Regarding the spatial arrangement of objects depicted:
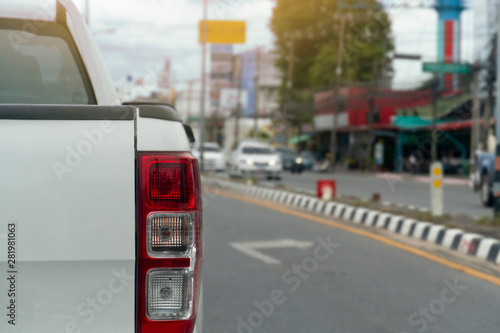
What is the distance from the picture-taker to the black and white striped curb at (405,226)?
26.6ft

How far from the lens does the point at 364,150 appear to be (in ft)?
164

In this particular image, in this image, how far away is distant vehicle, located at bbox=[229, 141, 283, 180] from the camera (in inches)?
1144

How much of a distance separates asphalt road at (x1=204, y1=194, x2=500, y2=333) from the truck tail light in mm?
2917

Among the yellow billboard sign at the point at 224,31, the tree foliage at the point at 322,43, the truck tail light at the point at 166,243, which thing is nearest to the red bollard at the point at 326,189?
the truck tail light at the point at 166,243

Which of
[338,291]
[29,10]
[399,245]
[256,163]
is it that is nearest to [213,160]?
[256,163]

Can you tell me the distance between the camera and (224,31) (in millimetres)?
32750

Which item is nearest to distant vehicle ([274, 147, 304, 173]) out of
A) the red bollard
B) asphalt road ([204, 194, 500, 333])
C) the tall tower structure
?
the tall tower structure

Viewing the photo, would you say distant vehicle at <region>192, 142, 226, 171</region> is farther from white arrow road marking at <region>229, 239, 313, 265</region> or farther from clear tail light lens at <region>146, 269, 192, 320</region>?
clear tail light lens at <region>146, 269, 192, 320</region>

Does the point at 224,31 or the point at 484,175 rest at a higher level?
the point at 224,31

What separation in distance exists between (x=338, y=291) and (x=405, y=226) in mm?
4329

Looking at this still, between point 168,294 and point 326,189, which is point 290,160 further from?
point 168,294

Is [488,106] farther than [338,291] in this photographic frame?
Yes

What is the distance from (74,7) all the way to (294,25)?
62.6 m

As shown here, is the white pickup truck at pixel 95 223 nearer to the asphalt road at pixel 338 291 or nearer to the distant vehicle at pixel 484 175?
the asphalt road at pixel 338 291
